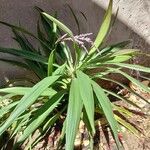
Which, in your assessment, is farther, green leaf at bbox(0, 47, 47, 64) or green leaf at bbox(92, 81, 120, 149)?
green leaf at bbox(0, 47, 47, 64)

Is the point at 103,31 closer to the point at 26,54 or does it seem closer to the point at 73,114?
the point at 26,54

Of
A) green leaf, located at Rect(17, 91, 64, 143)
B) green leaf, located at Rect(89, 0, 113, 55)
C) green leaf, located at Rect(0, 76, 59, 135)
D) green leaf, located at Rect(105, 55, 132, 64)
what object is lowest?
green leaf, located at Rect(17, 91, 64, 143)

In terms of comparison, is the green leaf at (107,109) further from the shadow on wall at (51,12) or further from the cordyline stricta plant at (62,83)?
the shadow on wall at (51,12)

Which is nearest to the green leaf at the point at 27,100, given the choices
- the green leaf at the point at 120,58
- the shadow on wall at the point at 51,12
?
the green leaf at the point at 120,58

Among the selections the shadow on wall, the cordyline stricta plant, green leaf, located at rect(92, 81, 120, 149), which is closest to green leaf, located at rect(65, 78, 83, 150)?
the cordyline stricta plant

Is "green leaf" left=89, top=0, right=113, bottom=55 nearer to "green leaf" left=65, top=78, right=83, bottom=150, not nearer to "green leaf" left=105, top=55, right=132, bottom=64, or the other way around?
"green leaf" left=105, top=55, right=132, bottom=64

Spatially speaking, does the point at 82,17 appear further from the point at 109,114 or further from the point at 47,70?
the point at 109,114
